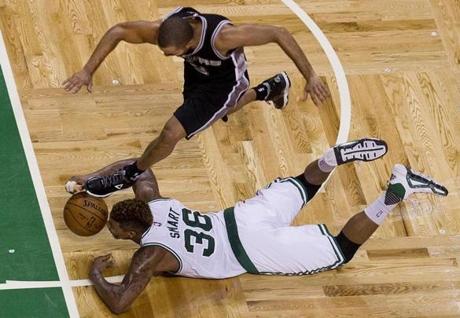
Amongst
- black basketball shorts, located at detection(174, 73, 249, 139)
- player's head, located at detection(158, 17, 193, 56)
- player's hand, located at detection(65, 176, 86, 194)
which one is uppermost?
player's head, located at detection(158, 17, 193, 56)

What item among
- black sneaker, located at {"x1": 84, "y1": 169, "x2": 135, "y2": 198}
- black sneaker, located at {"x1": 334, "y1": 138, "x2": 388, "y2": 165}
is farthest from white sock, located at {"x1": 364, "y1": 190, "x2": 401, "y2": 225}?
black sneaker, located at {"x1": 84, "y1": 169, "x2": 135, "y2": 198}

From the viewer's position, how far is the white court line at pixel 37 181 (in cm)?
856

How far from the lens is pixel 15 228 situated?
29.1ft

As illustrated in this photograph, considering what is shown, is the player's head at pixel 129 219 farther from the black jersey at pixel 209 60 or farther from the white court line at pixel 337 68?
the white court line at pixel 337 68

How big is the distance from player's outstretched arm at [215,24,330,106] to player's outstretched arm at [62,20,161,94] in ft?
1.76

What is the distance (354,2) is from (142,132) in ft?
8.81

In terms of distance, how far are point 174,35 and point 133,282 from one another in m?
1.73

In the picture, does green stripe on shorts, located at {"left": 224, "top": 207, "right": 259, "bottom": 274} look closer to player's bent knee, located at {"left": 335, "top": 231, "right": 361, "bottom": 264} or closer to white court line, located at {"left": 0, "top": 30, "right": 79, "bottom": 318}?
player's bent knee, located at {"left": 335, "top": 231, "right": 361, "bottom": 264}

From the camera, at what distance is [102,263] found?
8.62m

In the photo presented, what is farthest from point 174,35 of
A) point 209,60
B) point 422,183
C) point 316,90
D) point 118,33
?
point 422,183

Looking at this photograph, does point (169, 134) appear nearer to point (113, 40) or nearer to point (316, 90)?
point (113, 40)

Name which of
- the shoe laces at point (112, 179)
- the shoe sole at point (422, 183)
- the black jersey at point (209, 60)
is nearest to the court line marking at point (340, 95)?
the shoe laces at point (112, 179)

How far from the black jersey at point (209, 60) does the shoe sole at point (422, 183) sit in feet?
4.91

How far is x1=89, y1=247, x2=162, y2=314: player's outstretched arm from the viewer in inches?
326
